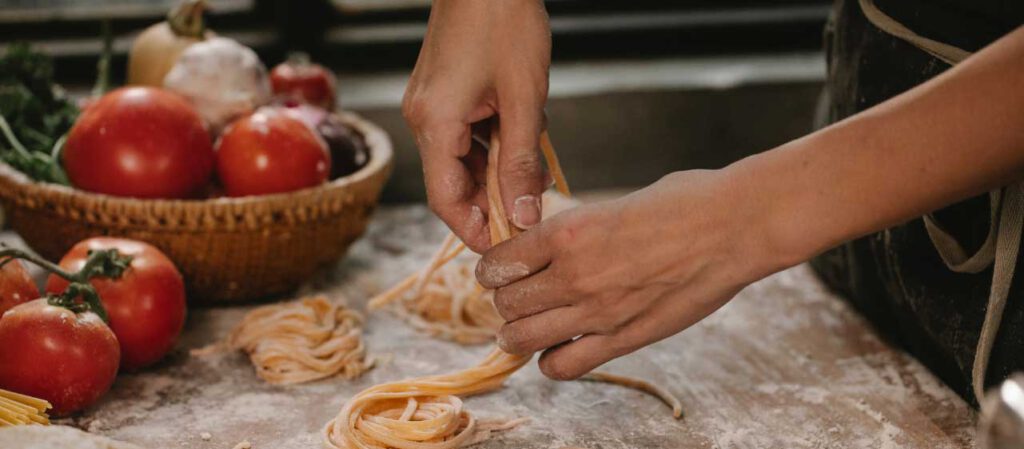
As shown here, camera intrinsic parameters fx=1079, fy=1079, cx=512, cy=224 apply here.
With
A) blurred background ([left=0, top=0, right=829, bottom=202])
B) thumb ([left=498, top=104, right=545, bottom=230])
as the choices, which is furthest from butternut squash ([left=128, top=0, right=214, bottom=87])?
thumb ([left=498, top=104, right=545, bottom=230])

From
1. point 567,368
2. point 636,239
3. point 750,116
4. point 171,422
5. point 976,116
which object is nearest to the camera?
point 976,116

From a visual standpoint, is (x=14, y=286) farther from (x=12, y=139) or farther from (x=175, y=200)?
(x=12, y=139)

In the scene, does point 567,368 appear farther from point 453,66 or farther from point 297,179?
point 297,179

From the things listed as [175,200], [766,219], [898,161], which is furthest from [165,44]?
[898,161]

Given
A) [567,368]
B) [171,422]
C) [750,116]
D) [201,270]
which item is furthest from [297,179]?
[750,116]

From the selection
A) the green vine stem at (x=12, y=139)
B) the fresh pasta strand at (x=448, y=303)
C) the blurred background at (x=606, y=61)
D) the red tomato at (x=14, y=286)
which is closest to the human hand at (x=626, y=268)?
the fresh pasta strand at (x=448, y=303)

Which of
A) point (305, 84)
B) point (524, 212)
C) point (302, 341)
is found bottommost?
point (302, 341)

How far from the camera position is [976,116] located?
4.53 feet

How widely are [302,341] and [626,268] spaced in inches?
34.4

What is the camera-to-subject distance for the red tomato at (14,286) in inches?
77.0

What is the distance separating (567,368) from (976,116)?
0.71m

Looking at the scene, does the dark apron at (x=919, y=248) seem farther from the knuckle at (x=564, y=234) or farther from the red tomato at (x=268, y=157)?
the red tomato at (x=268, y=157)

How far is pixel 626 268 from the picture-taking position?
1.57 metres

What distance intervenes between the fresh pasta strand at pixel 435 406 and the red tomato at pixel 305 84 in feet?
3.64
